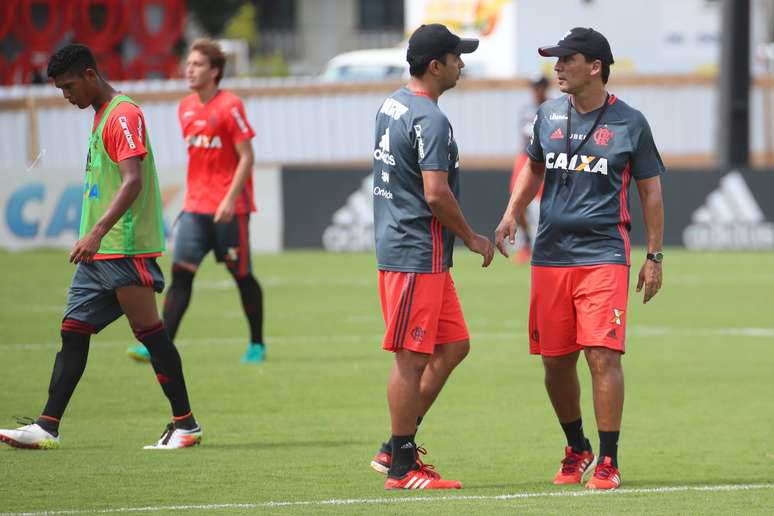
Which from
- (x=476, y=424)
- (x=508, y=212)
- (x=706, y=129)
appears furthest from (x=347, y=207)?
(x=508, y=212)

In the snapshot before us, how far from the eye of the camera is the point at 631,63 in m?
34.9

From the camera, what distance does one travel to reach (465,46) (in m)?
7.80

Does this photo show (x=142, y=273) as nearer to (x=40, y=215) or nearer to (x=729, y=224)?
(x=40, y=215)

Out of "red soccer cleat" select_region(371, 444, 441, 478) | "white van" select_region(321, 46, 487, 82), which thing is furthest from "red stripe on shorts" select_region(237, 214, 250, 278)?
"white van" select_region(321, 46, 487, 82)

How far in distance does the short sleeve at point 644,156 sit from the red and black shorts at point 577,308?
0.48 m

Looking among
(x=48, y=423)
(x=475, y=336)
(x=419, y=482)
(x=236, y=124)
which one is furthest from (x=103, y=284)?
(x=475, y=336)

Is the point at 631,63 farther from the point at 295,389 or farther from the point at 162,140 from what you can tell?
the point at 295,389

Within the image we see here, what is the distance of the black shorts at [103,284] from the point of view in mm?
8547

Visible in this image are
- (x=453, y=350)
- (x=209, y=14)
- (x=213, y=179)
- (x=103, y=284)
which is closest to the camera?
(x=453, y=350)

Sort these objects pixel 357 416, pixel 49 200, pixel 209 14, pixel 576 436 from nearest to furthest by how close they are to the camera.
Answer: pixel 576 436 < pixel 357 416 < pixel 49 200 < pixel 209 14

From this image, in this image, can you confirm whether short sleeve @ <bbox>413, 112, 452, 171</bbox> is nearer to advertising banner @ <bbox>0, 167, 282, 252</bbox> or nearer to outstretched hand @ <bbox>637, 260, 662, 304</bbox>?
outstretched hand @ <bbox>637, 260, 662, 304</bbox>

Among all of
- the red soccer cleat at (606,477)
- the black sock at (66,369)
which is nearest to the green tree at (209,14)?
the black sock at (66,369)

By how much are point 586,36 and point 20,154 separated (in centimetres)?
2140

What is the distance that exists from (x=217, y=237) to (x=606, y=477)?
5.21 m
